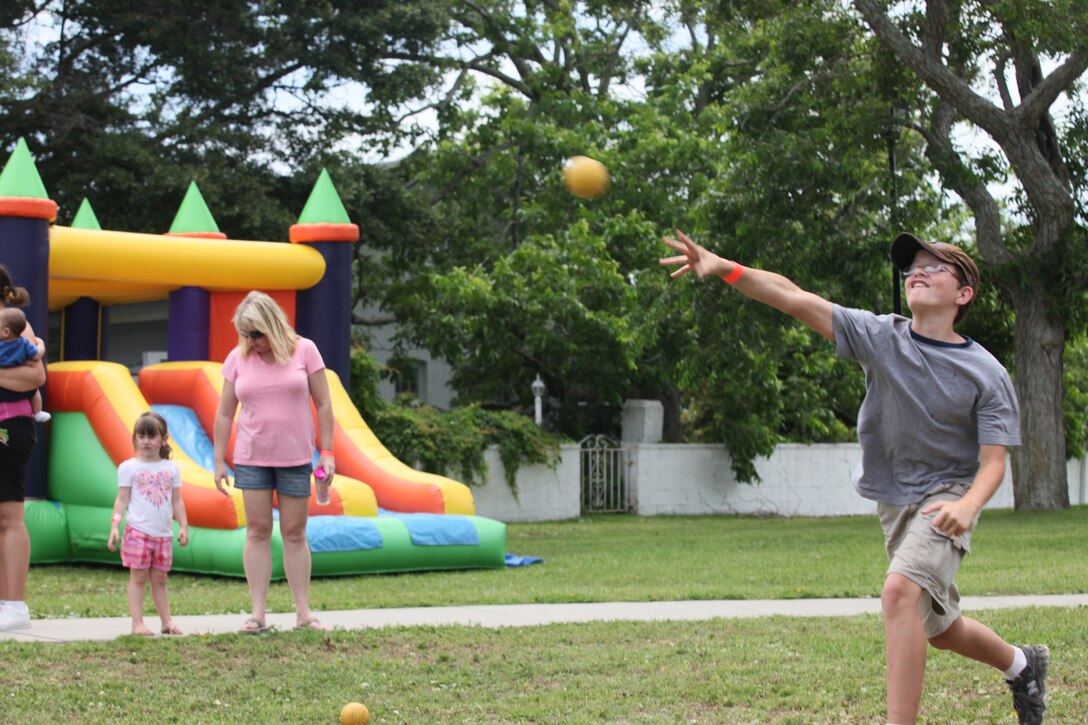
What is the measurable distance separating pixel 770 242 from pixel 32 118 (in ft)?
39.8

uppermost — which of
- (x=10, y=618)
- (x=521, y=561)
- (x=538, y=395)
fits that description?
(x=538, y=395)

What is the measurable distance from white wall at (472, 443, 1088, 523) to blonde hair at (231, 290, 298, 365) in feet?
47.2

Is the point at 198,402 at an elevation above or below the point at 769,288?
below

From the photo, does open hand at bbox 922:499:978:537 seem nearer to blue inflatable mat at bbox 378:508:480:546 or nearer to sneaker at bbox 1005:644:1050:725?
sneaker at bbox 1005:644:1050:725

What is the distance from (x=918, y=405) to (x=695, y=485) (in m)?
20.1

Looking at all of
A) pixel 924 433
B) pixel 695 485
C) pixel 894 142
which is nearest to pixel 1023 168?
pixel 894 142

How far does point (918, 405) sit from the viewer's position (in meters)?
4.48

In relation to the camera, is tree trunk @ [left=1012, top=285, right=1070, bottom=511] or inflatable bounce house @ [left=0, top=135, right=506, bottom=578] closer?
inflatable bounce house @ [left=0, top=135, right=506, bottom=578]

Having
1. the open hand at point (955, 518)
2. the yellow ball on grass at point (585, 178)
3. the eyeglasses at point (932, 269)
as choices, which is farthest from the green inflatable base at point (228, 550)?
the open hand at point (955, 518)

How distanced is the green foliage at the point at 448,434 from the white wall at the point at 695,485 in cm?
34

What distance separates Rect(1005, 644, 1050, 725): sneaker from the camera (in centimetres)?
473

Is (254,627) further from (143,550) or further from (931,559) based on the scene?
(931,559)

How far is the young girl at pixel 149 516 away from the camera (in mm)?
7160

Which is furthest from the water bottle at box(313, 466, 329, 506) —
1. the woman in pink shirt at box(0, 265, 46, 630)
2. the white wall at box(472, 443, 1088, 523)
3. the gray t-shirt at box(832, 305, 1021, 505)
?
the white wall at box(472, 443, 1088, 523)
